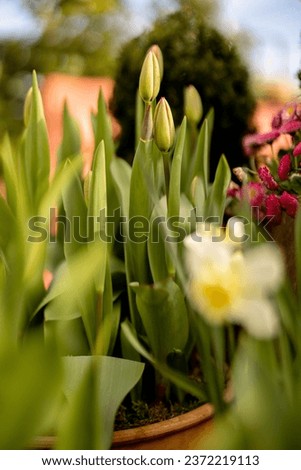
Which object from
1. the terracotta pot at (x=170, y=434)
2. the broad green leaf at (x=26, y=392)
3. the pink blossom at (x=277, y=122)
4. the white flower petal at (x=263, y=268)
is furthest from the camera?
the pink blossom at (x=277, y=122)

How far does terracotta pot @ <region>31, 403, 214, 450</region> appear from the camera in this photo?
2.34ft

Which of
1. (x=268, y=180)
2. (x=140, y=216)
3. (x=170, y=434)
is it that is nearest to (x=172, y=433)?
(x=170, y=434)

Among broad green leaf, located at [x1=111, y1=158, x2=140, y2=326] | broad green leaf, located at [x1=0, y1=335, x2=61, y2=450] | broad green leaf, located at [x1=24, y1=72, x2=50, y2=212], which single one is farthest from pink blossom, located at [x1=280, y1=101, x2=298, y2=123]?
broad green leaf, located at [x1=0, y1=335, x2=61, y2=450]

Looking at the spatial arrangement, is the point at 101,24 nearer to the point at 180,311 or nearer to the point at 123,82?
the point at 123,82

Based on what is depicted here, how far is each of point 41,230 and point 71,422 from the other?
0.46m

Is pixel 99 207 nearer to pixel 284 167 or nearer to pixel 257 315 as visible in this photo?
pixel 284 167

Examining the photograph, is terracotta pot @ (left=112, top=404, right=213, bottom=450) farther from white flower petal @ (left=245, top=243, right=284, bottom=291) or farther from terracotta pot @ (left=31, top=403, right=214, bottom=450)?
white flower petal @ (left=245, top=243, right=284, bottom=291)

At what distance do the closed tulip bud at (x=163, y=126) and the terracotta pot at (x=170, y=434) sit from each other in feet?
0.96

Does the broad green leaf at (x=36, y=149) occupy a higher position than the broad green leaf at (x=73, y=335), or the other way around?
the broad green leaf at (x=36, y=149)

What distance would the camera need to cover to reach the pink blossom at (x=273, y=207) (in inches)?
34.7

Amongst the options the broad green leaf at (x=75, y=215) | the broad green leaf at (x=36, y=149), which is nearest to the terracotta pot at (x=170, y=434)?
the broad green leaf at (x=75, y=215)

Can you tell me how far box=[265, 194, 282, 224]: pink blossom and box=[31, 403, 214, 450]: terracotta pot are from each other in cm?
27

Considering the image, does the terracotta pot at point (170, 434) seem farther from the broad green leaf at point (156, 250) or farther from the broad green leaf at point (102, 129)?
the broad green leaf at point (102, 129)

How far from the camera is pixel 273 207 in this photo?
883 mm
